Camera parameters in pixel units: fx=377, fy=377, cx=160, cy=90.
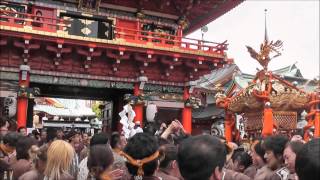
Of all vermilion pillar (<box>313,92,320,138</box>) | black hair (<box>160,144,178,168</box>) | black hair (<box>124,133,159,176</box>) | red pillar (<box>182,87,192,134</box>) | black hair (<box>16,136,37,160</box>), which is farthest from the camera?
red pillar (<box>182,87,192,134</box>)

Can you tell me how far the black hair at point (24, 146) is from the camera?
4.52 metres

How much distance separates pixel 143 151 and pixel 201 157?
967 mm

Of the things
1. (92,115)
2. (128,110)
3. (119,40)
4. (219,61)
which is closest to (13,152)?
(128,110)

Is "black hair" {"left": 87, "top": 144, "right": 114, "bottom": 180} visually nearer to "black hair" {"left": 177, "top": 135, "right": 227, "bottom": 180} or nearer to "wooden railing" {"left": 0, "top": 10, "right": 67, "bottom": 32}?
"black hair" {"left": 177, "top": 135, "right": 227, "bottom": 180}

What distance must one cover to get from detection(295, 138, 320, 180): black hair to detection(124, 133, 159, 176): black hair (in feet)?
5.23

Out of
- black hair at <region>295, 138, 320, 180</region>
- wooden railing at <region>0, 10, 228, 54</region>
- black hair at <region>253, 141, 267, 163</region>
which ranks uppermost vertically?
wooden railing at <region>0, 10, 228, 54</region>

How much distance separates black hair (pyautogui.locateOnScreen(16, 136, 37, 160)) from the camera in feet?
14.8

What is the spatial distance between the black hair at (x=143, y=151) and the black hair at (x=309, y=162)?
159 centimetres

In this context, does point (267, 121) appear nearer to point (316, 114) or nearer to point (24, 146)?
point (316, 114)

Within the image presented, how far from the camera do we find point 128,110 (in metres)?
12.1

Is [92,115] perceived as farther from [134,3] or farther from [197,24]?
[134,3]

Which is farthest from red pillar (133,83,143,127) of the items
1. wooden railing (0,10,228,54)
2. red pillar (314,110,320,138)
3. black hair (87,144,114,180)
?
black hair (87,144,114,180)

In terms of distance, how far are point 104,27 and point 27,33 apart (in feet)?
11.4

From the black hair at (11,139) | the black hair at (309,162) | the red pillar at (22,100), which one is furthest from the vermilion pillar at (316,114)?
the black hair at (309,162)
